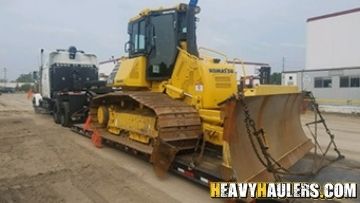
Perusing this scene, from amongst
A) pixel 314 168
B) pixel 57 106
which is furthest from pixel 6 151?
pixel 314 168

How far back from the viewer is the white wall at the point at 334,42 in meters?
29.7

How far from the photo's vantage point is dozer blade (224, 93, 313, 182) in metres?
5.48

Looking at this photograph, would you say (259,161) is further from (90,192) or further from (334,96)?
(334,96)

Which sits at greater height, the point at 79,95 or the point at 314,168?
the point at 79,95

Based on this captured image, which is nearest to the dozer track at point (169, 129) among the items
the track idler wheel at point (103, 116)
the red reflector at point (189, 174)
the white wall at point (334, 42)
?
the red reflector at point (189, 174)

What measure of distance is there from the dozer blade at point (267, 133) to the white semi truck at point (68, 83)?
27.3 ft

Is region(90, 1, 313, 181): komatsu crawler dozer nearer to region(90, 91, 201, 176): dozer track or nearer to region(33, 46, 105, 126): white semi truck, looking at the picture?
region(90, 91, 201, 176): dozer track

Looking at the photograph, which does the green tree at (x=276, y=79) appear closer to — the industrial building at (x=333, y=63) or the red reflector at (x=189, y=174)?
the industrial building at (x=333, y=63)

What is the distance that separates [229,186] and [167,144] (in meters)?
1.58

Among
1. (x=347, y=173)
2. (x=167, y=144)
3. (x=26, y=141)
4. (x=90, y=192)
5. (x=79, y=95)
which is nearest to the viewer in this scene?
(x=90, y=192)

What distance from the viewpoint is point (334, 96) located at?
27.6 metres

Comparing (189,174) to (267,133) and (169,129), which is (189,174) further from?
(267,133)

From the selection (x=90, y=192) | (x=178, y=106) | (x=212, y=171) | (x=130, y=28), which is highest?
(x=130, y=28)

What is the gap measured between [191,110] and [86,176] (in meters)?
2.18
